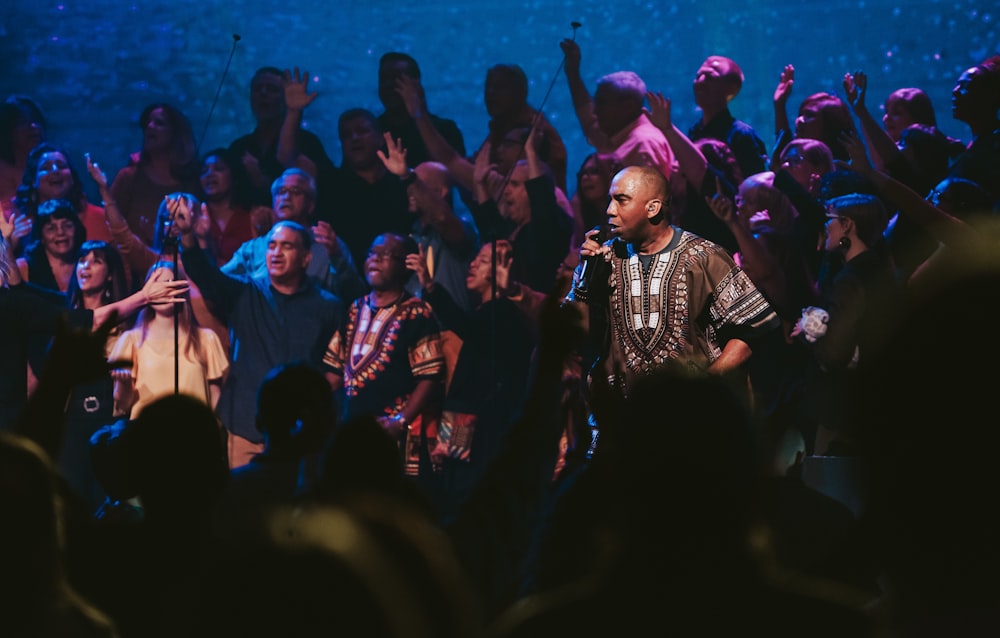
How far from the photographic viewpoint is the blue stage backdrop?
8.74 m

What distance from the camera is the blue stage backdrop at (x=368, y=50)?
344 inches

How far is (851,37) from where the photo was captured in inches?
332

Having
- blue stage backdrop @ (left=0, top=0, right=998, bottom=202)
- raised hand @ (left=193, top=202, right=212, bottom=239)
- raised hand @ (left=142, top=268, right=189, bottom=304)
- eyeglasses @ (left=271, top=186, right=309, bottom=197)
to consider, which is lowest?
raised hand @ (left=142, top=268, right=189, bottom=304)

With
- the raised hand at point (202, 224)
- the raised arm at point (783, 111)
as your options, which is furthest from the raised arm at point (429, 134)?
the raised arm at point (783, 111)

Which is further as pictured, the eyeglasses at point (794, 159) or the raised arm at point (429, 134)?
the raised arm at point (429, 134)

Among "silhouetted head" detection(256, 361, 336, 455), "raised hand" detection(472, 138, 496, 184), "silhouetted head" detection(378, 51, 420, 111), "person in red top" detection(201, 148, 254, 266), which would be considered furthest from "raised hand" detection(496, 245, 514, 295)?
"silhouetted head" detection(256, 361, 336, 455)

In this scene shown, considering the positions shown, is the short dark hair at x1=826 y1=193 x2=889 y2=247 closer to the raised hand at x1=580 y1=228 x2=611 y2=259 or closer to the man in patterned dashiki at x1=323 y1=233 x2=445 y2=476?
the raised hand at x1=580 y1=228 x2=611 y2=259

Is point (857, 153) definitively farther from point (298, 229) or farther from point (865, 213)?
point (298, 229)

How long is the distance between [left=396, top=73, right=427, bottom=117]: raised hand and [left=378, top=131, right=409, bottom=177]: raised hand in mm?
284

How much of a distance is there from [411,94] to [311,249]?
129cm

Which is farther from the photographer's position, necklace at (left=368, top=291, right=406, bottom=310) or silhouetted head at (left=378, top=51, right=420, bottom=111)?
silhouetted head at (left=378, top=51, right=420, bottom=111)

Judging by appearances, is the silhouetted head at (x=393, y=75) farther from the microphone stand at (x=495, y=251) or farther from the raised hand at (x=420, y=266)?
the raised hand at (x=420, y=266)

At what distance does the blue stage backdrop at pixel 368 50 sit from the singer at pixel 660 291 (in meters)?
4.02

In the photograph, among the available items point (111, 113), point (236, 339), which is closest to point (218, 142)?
point (111, 113)
